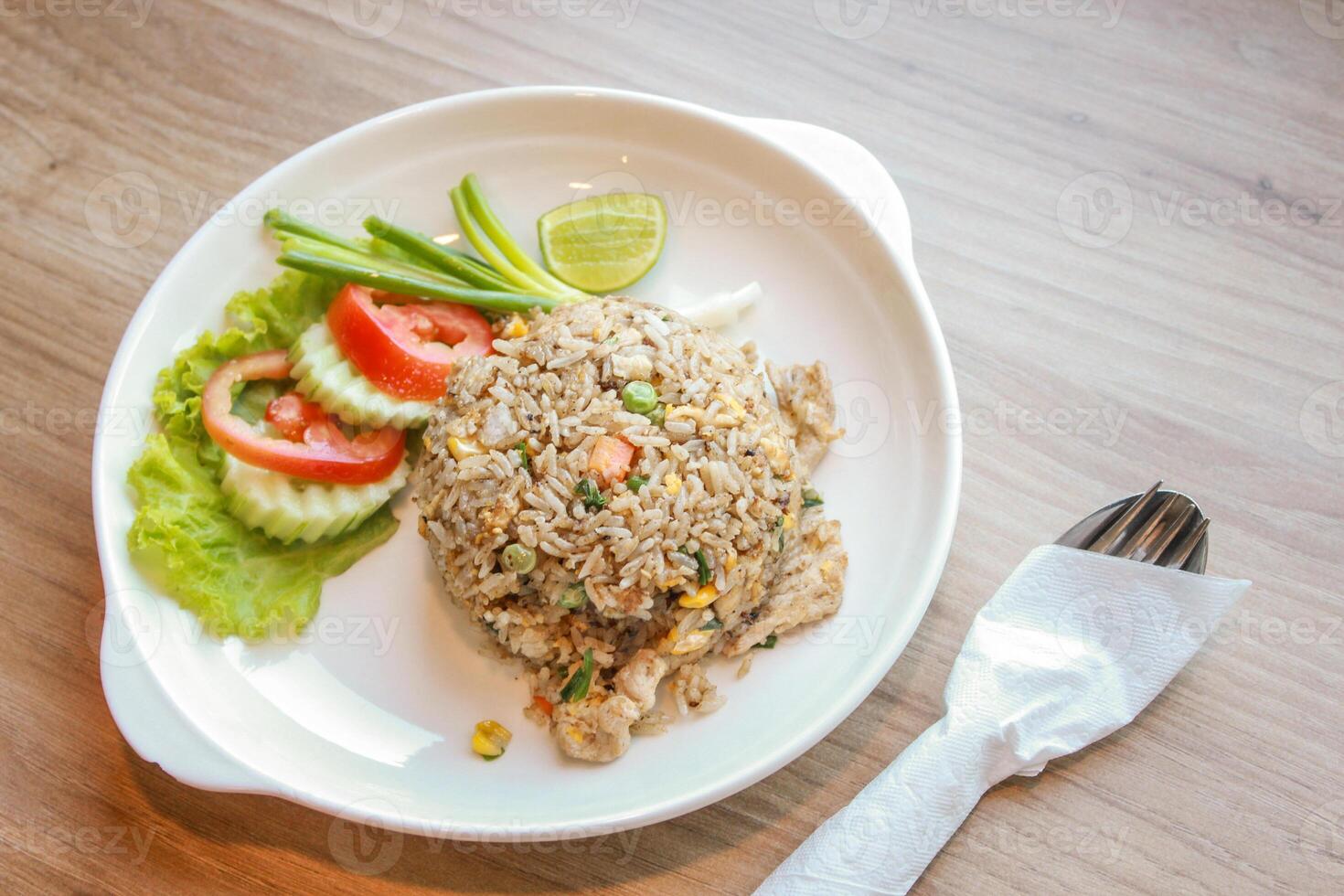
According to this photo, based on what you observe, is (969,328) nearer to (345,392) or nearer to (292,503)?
(345,392)

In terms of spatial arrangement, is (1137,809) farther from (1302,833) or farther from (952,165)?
(952,165)

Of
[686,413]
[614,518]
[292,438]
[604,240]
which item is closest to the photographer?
[614,518]

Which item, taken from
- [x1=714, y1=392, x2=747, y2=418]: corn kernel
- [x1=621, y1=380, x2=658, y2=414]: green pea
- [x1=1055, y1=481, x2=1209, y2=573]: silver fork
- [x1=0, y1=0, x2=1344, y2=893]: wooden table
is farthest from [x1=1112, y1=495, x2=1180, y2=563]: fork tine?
[x1=621, y1=380, x2=658, y2=414]: green pea

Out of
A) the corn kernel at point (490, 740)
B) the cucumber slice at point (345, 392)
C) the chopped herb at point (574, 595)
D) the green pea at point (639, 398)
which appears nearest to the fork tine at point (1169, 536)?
the green pea at point (639, 398)

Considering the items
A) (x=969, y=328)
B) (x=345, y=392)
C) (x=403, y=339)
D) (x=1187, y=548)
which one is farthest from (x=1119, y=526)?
(x=345, y=392)

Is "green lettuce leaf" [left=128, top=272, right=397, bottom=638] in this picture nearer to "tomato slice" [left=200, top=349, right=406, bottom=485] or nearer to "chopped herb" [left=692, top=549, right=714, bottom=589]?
"tomato slice" [left=200, top=349, right=406, bottom=485]
